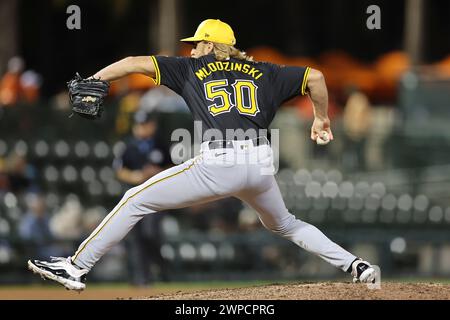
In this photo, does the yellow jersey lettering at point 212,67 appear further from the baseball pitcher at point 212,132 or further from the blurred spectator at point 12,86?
the blurred spectator at point 12,86

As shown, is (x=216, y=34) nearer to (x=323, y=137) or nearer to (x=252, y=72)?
(x=252, y=72)

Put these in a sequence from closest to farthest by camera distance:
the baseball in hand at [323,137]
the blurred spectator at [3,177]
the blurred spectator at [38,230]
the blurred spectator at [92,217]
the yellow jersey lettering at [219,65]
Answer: the yellow jersey lettering at [219,65], the baseball in hand at [323,137], the blurred spectator at [38,230], the blurred spectator at [92,217], the blurred spectator at [3,177]

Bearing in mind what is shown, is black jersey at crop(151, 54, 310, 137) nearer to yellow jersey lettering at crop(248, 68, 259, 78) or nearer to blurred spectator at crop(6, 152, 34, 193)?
yellow jersey lettering at crop(248, 68, 259, 78)

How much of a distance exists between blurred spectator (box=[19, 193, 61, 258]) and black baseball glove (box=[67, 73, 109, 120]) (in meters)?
5.68

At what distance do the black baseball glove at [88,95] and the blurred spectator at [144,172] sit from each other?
4.43m

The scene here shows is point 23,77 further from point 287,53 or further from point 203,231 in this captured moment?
point 287,53

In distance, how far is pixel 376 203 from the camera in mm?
13617

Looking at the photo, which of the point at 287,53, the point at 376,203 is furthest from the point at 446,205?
the point at 287,53

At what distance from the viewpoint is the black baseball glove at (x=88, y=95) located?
718cm

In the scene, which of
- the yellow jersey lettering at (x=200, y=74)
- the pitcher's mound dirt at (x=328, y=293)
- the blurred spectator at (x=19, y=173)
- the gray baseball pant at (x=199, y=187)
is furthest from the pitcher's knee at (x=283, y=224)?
the blurred spectator at (x=19, y=173)

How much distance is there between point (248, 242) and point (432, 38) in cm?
1315

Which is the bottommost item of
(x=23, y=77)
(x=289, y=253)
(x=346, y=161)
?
(x=289, y=253)

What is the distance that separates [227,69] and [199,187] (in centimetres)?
83

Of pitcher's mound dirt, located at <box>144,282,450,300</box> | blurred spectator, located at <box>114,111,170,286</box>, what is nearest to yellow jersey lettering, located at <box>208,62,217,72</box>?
pitcher's mound dirt, located at <box>144,282,450,300</box>
